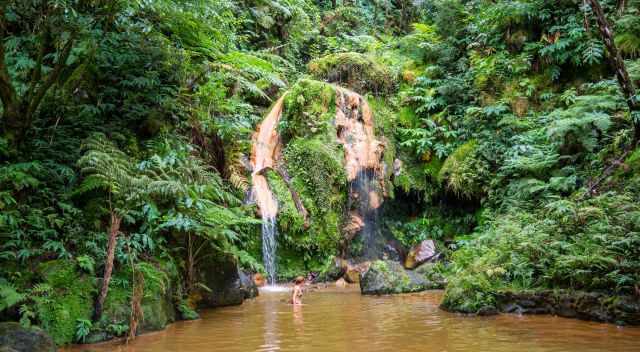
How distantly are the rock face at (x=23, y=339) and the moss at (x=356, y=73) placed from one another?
14.3 meters

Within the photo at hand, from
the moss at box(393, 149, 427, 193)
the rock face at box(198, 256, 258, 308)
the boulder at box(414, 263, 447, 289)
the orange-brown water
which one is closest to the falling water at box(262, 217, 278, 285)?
the rock face at box(198, 256, 258, 308)

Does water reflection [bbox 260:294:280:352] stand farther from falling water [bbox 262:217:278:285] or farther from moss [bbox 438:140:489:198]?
moss [bbox 438:140:489:198]

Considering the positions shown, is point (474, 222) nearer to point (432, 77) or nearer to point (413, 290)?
point (413, 290)

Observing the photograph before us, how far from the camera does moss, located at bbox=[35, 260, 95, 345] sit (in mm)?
5195

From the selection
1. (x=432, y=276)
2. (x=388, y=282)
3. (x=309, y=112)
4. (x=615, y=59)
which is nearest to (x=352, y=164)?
(x=309, y=112)

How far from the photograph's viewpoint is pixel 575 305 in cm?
652

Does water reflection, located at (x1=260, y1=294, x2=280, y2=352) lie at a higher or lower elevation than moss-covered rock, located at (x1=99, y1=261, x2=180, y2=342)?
lower

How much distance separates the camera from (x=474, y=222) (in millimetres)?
14102

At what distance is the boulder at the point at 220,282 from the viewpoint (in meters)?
8.13

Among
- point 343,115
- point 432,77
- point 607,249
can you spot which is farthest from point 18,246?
point 432,77

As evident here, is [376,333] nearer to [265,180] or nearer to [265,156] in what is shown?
[265,180]

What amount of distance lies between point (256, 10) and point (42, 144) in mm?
13287

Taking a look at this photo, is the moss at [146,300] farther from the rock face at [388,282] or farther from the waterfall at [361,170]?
the waterfall at [361,170]

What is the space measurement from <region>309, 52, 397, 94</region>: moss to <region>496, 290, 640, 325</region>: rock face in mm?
11436
